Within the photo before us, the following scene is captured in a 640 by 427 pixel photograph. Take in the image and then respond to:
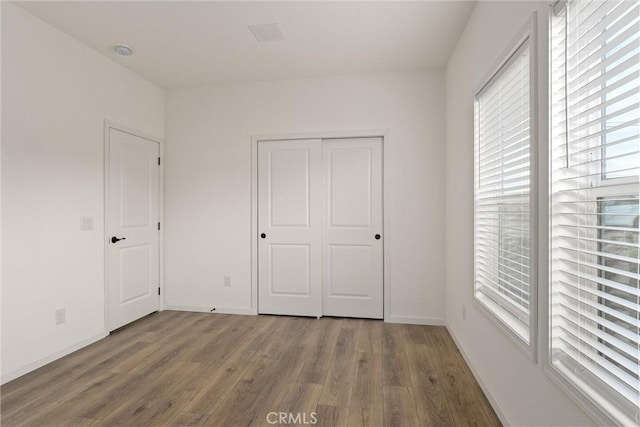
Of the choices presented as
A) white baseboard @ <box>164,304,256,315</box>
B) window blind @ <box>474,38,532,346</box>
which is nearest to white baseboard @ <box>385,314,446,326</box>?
window blind @ <box>474,38,532,346</box>

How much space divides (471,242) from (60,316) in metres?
3.51

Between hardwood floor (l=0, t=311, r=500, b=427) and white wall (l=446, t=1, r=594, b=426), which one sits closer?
white wall (l=446, t=1, r=594, b=426)

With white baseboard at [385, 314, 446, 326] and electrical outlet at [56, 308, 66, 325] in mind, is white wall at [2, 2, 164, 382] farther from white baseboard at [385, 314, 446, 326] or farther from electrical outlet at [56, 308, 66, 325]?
white baseboard at [385, 314, 446, 326]

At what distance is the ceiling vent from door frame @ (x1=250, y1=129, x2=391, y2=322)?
111 centimetres

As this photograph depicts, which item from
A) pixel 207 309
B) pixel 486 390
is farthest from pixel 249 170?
pixel 486 390

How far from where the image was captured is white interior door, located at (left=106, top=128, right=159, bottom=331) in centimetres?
328

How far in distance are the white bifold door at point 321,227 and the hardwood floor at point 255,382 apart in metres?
0.50

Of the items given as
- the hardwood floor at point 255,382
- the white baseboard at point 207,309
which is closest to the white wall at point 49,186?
the hardwood floor at point 255,382

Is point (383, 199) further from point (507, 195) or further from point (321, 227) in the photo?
point (507, 195)

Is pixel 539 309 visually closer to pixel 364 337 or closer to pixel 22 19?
pixel 364 337

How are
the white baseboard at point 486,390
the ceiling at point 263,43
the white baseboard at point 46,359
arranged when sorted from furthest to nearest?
the ceiling at point 263,43 < the white baseboard at point 46,359 < the white baseboard at point 486,390

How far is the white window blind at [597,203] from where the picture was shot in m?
1.01

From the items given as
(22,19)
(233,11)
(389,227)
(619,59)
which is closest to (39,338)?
(22,19)

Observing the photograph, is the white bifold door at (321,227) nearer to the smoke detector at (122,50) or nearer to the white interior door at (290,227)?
the white interior door at (290,227)
